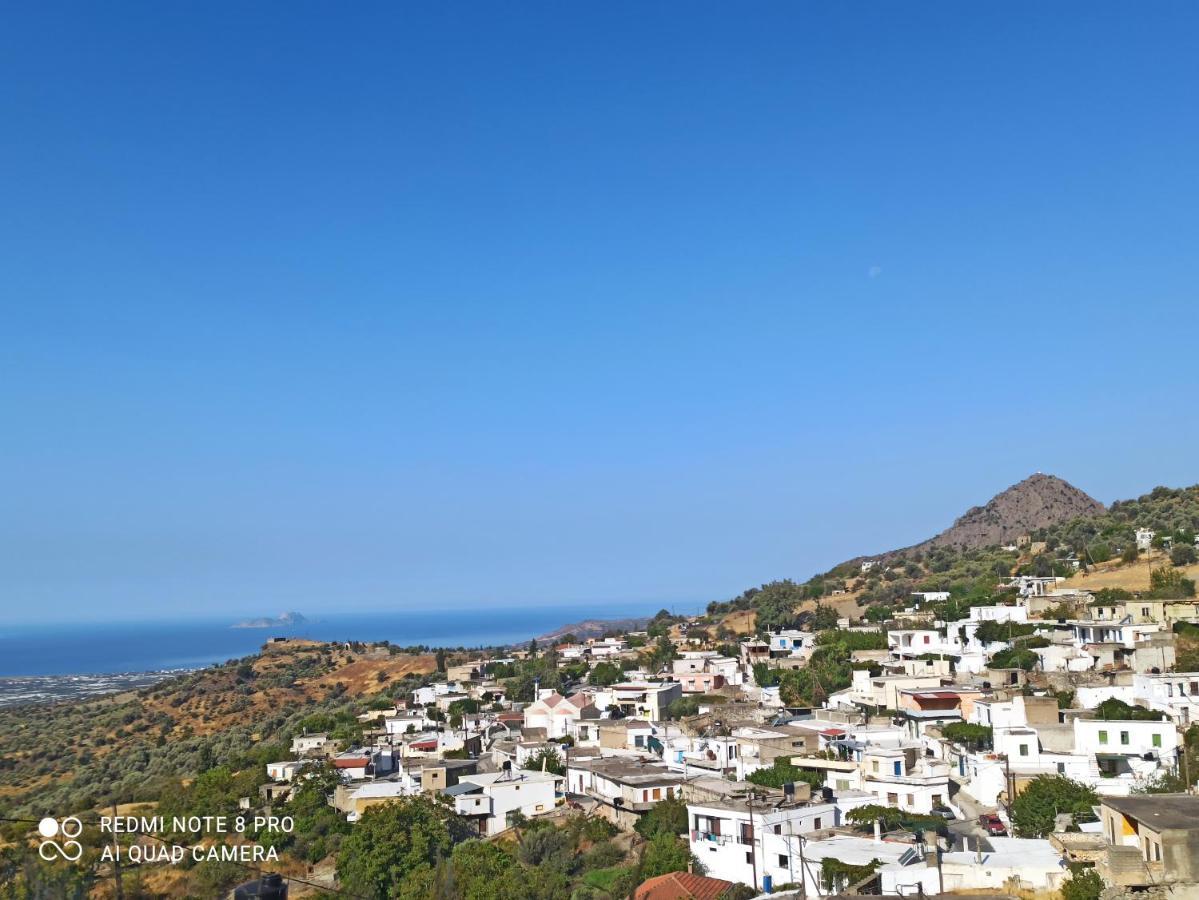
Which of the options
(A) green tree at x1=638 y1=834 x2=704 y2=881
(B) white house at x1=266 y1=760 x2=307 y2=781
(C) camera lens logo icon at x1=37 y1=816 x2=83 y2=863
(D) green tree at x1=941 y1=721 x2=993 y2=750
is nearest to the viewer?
(A) green tree at x1=638 y1=834 x2=704 y2=881

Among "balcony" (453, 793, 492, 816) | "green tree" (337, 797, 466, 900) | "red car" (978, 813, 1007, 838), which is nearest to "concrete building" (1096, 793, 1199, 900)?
"red car" (978, 813, 1007, 838)

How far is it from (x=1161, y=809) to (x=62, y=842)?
1218 inches

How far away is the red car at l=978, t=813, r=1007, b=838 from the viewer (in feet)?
81.4

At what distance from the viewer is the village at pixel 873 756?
2055cm

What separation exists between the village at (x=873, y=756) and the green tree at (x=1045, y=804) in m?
0.07

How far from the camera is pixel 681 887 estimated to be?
2222 centimetres

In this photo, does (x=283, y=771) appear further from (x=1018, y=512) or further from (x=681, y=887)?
(x=1018, y=512)

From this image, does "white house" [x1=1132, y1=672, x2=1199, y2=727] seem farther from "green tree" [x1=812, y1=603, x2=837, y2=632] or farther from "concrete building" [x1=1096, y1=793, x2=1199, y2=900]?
"green tree" [x1=812, y1=603, x2=837, y2=632]

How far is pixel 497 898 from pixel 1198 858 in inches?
549

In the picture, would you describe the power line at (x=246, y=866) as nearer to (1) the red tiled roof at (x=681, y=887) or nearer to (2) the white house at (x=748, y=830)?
(1) the red tiled roof at (x=681, y=887)

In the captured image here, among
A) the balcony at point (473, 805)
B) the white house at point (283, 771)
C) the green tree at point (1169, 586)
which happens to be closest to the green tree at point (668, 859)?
the balcony at point (473, 805)

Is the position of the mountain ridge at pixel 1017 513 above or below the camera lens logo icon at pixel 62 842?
above

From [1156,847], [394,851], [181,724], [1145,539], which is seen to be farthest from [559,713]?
[1145,539]

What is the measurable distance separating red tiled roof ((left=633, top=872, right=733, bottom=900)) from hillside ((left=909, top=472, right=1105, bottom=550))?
85.0 m
